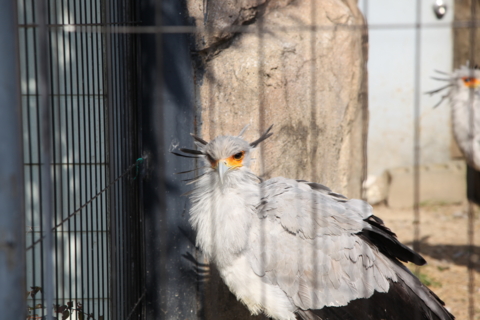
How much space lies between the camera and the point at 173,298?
257 centimetres

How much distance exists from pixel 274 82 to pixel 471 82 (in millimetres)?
2029

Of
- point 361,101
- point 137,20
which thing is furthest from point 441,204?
point 137,20

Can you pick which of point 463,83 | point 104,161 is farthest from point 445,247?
point 104,161

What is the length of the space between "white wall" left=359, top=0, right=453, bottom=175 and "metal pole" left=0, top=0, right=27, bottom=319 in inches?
151

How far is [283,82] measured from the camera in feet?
8.42

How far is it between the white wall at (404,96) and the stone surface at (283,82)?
2.07m

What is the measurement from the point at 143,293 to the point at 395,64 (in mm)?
3357

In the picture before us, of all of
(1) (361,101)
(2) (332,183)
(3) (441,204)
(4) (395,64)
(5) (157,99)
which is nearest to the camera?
(5) (157,99)

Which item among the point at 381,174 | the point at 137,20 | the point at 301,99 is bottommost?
the point at 381,174

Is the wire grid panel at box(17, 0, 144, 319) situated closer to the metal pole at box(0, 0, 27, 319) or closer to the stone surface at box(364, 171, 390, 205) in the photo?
the metal pole at box(0, 0, 27, 319)

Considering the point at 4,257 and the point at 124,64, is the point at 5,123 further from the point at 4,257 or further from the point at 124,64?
the point at 124,64

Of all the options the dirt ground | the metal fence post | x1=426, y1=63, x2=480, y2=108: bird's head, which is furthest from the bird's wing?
x1=426, y1=63, x2=480, y2=108: bird's head

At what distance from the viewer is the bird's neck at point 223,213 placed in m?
2.08

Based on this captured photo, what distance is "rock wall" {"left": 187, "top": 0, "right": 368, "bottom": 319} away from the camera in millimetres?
2543
